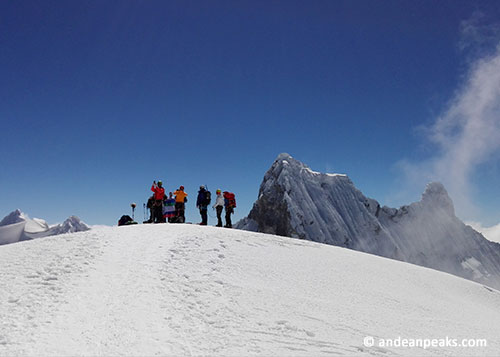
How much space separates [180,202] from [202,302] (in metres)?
13.9

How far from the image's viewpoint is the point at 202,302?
815 centimetres

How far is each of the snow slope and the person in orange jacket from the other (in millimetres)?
6893

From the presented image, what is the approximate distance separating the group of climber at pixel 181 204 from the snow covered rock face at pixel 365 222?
66656mm

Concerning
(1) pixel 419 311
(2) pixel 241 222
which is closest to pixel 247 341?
(1) pixel 419 311

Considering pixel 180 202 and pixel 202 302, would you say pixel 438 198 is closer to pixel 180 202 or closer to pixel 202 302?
pixel 180 202

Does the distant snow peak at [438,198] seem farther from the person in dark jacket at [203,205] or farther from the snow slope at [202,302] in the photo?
the person in dark jacket at [203,205]

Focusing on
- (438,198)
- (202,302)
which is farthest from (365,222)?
(202,302)

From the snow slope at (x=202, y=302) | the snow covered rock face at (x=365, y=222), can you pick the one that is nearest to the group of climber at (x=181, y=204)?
the snow slope at (x=202, y=302)

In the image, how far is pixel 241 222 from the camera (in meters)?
99.2

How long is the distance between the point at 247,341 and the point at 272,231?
86233 mm

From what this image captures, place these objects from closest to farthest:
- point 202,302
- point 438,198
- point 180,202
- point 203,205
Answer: point 202,302 < point 203,205 < point 180,202 < point 438,198

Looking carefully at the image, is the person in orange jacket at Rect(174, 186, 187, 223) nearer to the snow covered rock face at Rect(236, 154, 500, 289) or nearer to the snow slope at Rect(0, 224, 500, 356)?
the snow slope at Rect(0, 224, 500, 356)

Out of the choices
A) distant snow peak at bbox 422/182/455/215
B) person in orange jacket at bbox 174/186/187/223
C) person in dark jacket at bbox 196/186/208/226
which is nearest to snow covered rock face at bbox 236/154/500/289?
distant snow peak at bbox 422/182/455/215

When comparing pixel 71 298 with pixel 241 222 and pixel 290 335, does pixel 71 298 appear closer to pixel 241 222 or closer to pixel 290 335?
pixel 290 335
